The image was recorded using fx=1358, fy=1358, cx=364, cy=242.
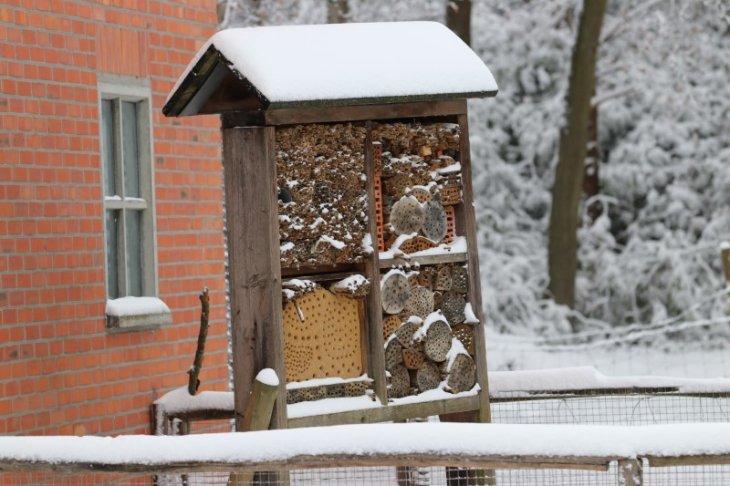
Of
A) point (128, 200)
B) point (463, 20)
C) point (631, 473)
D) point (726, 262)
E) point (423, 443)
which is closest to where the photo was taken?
point (631, 473)

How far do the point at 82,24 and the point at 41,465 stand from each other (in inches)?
140

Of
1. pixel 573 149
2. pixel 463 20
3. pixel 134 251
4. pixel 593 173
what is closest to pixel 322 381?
pixel 134 251

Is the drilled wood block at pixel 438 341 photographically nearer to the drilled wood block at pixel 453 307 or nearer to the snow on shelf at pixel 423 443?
the drilled wood block at pixel 453 307

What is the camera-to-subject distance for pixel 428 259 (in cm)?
728

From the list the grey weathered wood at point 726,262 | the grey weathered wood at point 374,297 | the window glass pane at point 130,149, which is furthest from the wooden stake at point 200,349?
the grey weathered wood at point 726,262

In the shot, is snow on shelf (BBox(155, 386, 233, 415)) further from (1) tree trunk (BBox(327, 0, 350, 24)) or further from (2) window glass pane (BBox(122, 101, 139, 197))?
(1) tree trunk (BBox(327, 0, 350, 24))

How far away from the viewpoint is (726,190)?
807 inches

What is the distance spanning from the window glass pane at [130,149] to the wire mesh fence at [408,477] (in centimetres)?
183

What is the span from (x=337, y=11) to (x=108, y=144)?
10682 millimetres

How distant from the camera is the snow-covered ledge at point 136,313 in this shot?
8.11 metres

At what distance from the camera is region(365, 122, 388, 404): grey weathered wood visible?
276 inches

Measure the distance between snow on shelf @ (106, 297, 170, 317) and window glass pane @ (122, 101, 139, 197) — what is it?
673 millimetres

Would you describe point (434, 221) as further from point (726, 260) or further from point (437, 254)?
point (726, 260)

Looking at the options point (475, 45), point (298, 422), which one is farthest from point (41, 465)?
→ point (475, 45)
